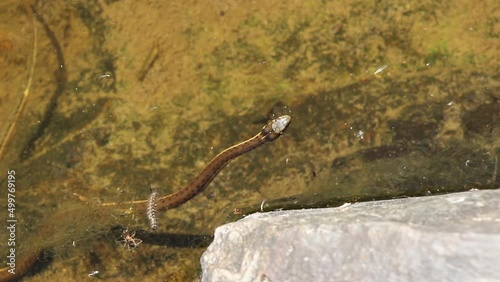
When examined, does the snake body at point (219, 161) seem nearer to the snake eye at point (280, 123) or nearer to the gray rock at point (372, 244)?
the snake eye at point (280, 123)

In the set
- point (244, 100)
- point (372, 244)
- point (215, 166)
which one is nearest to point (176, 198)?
point (215, 166)

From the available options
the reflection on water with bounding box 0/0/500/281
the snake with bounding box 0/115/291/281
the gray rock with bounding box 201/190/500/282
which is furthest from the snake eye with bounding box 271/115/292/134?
the gray rock with bounding box 201/190/500/282

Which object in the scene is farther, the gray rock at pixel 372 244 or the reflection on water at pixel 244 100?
the reflection on water at pixel 244 100

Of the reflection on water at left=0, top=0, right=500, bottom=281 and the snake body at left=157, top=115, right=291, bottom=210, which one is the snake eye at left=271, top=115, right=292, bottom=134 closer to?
the snake body at left=157, top=115, right=291, bottom=210

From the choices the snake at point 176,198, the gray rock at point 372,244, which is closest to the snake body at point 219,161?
the snake at point 176,198

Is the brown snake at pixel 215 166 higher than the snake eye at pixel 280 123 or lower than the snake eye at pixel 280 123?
lower

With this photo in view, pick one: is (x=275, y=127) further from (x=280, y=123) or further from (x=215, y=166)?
(x=215, y=166)

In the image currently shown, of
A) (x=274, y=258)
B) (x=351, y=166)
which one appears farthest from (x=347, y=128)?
(x=274, y=258)
